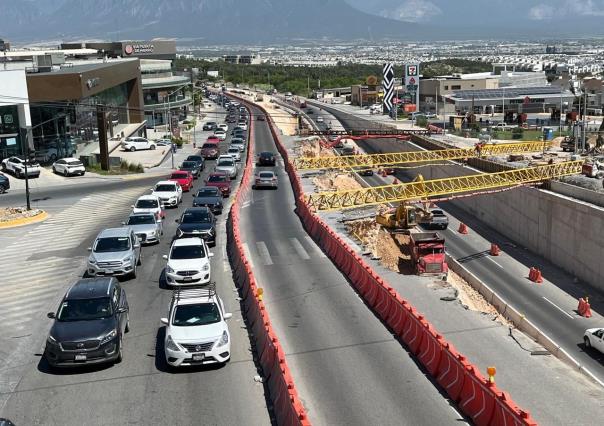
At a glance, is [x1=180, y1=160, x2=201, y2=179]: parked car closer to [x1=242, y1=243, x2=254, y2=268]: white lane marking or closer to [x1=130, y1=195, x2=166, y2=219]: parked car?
[x1=130, y1=195, x2=166, y2=219]: parked car

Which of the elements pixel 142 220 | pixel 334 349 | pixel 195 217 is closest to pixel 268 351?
pixel 334 349

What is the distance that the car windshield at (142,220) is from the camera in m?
36.2

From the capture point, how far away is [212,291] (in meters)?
22.2

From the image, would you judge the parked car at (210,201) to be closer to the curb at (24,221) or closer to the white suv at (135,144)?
the curb at (24,221)

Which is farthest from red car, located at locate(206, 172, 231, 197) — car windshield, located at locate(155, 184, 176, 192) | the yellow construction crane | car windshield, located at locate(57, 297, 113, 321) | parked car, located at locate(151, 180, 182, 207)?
car windshield, located at locate(57, 297, 113, 321)

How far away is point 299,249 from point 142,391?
58.3 feet

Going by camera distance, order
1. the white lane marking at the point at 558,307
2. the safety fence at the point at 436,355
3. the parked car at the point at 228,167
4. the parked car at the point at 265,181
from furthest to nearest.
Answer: the parked car at the point at 228,167 < the parked car at the point at 265,181 < the white lane marking at the point at 558,307 < the safety fence at the point at 436,355

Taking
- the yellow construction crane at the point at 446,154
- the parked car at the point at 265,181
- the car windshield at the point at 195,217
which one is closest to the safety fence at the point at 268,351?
the car windshield at the point at 195,217

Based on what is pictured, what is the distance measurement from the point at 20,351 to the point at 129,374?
14.2ft

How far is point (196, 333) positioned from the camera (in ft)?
66.4

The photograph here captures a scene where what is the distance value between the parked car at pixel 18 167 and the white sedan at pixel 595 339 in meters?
42.6

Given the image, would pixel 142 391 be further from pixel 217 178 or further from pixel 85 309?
pixel 217 178

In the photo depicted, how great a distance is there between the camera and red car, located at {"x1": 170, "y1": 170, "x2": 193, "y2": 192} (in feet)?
173

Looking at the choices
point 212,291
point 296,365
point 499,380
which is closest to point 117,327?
point 212,291
